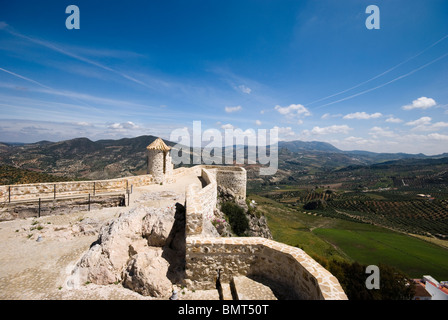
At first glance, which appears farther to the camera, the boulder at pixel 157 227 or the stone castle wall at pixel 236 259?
the boulder at pixel 157 227

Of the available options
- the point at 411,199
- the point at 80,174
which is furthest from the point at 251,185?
the point at 80,174

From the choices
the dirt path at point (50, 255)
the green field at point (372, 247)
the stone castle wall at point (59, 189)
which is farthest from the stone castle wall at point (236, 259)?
the green field at point (372, 247)

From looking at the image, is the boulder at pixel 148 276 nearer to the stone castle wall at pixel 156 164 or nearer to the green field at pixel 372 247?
the stone castle wall at pixel 156 164

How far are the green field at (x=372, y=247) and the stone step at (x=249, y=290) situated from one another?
2715 centimetres

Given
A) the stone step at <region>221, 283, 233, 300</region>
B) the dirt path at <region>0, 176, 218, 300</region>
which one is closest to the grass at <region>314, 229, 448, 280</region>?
the stone step at <region>221, 283, 233, 300</region>

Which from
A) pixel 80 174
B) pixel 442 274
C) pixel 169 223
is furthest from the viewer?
pixel 80 174

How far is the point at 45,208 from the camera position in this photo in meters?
11.0

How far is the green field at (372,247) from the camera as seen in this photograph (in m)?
37.3

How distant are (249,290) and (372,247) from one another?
56.1 m

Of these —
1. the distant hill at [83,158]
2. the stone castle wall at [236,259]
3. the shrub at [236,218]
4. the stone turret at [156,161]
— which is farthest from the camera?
the distant hill at [83,158]

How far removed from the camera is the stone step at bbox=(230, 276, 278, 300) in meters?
5.59
